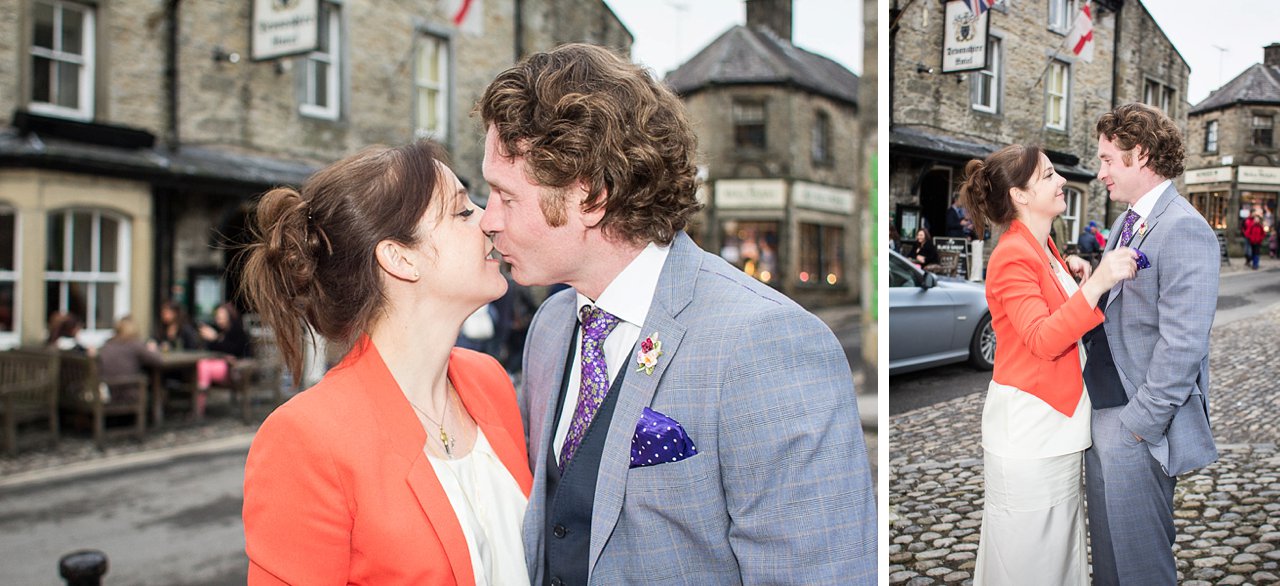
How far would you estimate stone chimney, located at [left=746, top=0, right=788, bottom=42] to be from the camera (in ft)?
64.7

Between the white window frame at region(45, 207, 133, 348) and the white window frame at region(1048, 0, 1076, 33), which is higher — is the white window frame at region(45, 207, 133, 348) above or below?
below

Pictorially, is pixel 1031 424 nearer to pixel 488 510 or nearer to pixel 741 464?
pixel 741 464

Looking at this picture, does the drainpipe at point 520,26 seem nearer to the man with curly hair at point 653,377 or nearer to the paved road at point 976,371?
the paved road at point 976,371

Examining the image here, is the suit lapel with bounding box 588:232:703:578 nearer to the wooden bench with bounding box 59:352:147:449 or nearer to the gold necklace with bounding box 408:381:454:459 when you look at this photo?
the gold necklace with bounding box 408:381:454:459

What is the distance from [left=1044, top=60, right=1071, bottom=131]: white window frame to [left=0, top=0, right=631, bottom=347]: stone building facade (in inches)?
228

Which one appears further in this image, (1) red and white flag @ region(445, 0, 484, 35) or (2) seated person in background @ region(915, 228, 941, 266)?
(1) red and white flag @ region(445, 0, 484, 35)

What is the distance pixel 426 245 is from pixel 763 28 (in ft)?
64.3

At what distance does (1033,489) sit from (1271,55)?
3.17 ft

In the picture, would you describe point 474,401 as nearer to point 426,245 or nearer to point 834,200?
point 426,245

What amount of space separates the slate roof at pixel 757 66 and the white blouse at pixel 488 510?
1792 cm

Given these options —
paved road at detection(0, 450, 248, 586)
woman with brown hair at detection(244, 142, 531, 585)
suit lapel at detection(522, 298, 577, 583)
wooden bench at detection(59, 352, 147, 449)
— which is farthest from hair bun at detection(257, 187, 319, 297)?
wooden bench at detection(59, 352, 147, 449)

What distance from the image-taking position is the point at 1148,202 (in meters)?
1.68

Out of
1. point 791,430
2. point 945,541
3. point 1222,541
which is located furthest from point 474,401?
point 1222,541

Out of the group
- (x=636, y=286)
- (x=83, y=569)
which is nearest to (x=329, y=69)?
(x=83, y=569)
